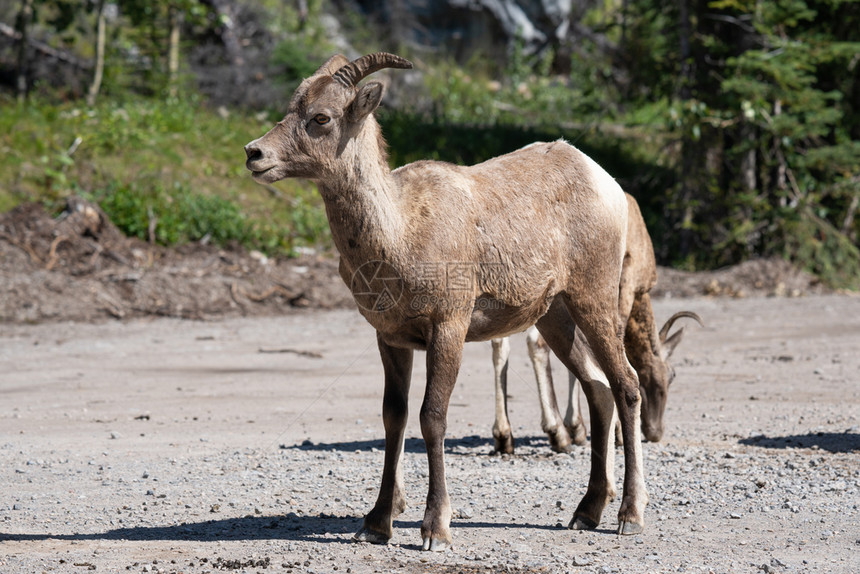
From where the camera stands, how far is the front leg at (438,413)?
16.5 feet

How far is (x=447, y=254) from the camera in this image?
5113 millimetres

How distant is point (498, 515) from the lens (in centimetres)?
584

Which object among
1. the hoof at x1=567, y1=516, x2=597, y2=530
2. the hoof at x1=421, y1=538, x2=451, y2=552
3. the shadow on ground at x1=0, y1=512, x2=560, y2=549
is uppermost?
the hoof at x1=567, y1=516, x2=597, y2=530

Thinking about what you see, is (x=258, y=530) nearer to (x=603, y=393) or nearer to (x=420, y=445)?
(x=603, y=393)

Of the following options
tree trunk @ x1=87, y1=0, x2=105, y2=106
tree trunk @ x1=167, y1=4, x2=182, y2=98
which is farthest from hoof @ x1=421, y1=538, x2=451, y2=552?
tree trunk @ x1=167, y1=4, x2=182, y2=98

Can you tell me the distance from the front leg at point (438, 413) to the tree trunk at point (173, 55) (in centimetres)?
1565

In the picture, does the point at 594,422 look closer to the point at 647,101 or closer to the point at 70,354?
the point at 70,354

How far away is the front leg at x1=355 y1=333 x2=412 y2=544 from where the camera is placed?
525 centimetres

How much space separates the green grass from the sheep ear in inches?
425

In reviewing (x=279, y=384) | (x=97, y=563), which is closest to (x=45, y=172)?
(x=279, y=384)

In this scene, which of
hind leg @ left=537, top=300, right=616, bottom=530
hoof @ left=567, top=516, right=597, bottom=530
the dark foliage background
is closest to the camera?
hoof @ left=567, top=516, right=597, bottom=530

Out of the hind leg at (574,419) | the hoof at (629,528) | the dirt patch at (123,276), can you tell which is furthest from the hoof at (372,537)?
the dirt patch at (123,276)

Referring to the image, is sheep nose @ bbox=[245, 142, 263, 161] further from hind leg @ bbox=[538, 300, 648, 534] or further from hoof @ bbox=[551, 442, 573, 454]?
hoof @ bbox=[551, 442, 573, 454]

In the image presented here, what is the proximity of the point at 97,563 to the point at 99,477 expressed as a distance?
1.79 meters
